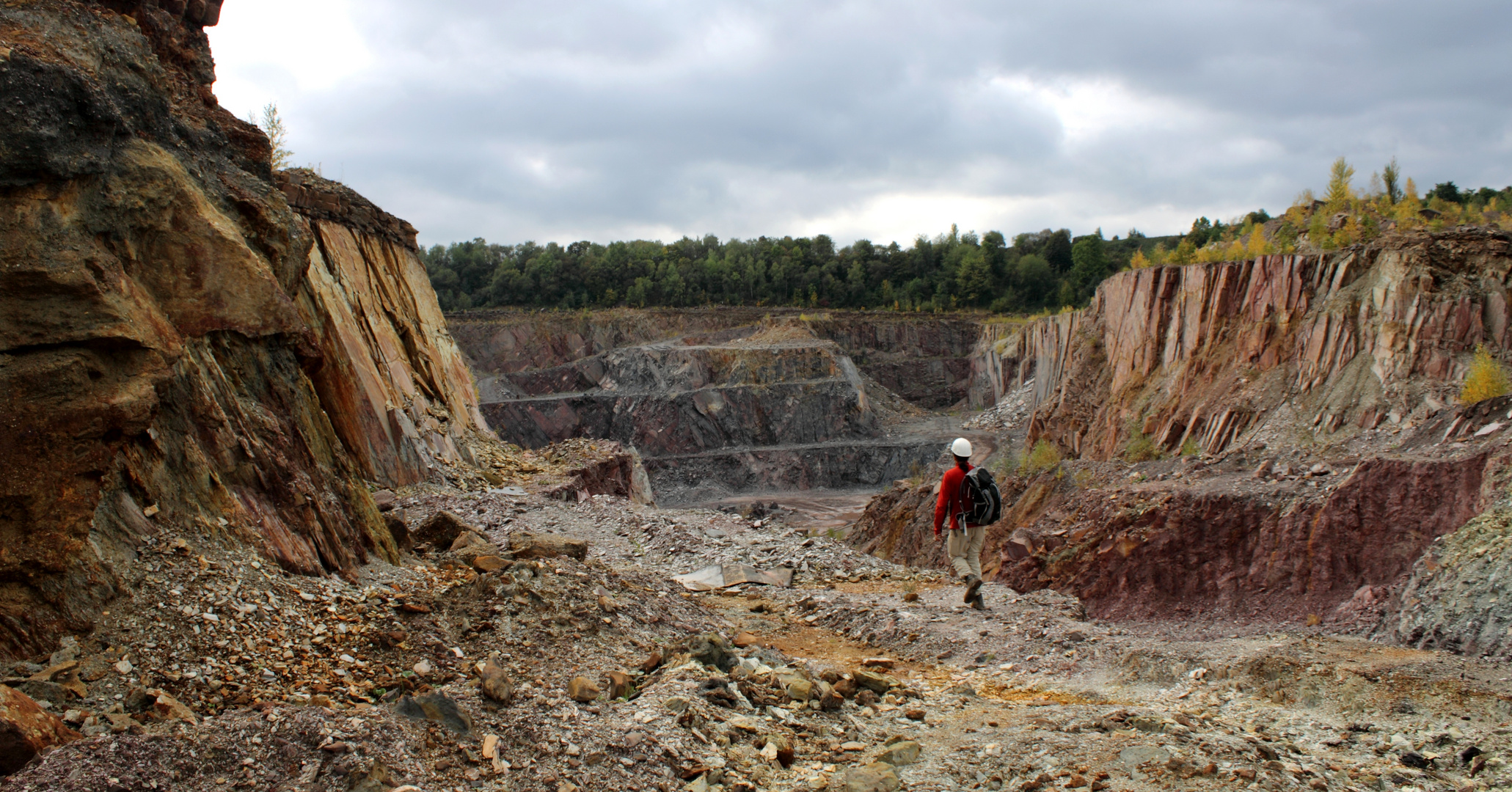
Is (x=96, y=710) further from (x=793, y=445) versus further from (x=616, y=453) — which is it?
(x=793, y=445)

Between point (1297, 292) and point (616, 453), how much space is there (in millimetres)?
14145

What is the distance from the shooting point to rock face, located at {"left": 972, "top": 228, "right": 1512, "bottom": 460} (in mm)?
13344

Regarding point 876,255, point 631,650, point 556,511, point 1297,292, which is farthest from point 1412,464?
point 876,255

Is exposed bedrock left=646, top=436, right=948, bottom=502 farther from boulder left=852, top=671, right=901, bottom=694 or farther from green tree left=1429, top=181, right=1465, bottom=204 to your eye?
boulder left=852, top=671, right=901, bottom=694

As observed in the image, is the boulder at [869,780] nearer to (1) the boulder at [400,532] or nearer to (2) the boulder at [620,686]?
(2) the boulder at [620,686]

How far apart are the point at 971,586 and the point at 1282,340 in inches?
444

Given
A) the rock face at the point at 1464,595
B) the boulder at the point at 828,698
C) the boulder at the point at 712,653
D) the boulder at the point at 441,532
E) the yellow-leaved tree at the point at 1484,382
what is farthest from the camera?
the yellow-leaved tree at the point at 1484,382

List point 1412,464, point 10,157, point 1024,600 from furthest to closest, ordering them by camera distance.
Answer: point 1024,600
point 1412,464
point 10,157

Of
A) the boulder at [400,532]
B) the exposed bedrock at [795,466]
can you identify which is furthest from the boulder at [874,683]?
the exposed bedrock at [795,466]

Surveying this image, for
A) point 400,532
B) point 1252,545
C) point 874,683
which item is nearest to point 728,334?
point 1252,545

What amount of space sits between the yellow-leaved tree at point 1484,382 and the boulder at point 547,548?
11063 mm

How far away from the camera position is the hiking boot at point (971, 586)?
7.90 meters

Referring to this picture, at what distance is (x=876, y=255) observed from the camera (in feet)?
228

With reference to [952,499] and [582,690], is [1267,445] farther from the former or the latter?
[582,690]
